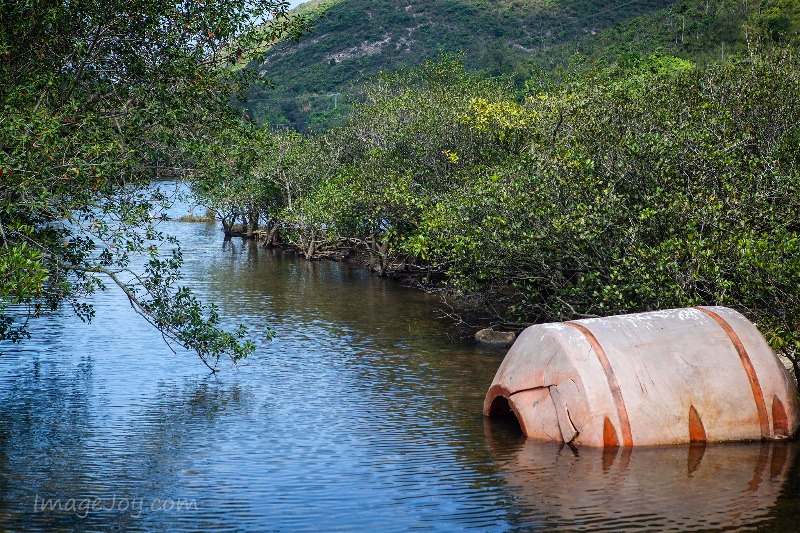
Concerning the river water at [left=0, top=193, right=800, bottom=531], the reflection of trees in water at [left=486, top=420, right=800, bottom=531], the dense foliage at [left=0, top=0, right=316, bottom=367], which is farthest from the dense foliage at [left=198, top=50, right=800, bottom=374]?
the river water at [left=0, top=193, right=800, bottom=531]

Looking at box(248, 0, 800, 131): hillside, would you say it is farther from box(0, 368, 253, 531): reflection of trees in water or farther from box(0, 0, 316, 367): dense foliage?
box(0, 368, 253, 531): reflection of trees in water

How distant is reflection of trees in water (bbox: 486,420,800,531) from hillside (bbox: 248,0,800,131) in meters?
79.9

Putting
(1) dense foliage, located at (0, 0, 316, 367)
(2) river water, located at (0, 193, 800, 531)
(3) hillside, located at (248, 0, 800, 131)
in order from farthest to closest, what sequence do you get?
1. (3) hillside, located at (248, 0, 800, 131)
2. (1) dense foliage, located at (0, 0, 316, 367)
3. (2) river water, located at (0, 193, 800, 531)

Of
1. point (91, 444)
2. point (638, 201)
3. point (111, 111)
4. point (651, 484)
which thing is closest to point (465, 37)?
point (638, 201)

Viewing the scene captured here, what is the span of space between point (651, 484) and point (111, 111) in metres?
12.0

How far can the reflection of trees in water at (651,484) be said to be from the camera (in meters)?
9.52

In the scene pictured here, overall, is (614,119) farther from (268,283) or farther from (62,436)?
(268,283)

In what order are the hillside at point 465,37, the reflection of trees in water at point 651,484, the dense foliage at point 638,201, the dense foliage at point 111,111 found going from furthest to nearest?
the hillside at point 465,37 → the dense foliage at point 638,201 → the dense foliage at point 111,111 → the reflection of trees in water at point 651,484

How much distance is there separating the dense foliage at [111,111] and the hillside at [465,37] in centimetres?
7613

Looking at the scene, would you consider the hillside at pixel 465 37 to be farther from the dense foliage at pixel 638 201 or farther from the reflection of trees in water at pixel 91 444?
the reflection of trees in water at pixel 91 444

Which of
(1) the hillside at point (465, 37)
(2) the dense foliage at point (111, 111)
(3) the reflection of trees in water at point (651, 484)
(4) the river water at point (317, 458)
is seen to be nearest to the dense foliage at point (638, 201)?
(2) the dense foliage at point (111, 111)

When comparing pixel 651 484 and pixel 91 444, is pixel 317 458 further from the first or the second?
pixel 651 484

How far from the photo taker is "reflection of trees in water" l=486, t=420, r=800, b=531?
31.2ft

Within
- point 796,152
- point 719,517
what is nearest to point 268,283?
point 796,152
